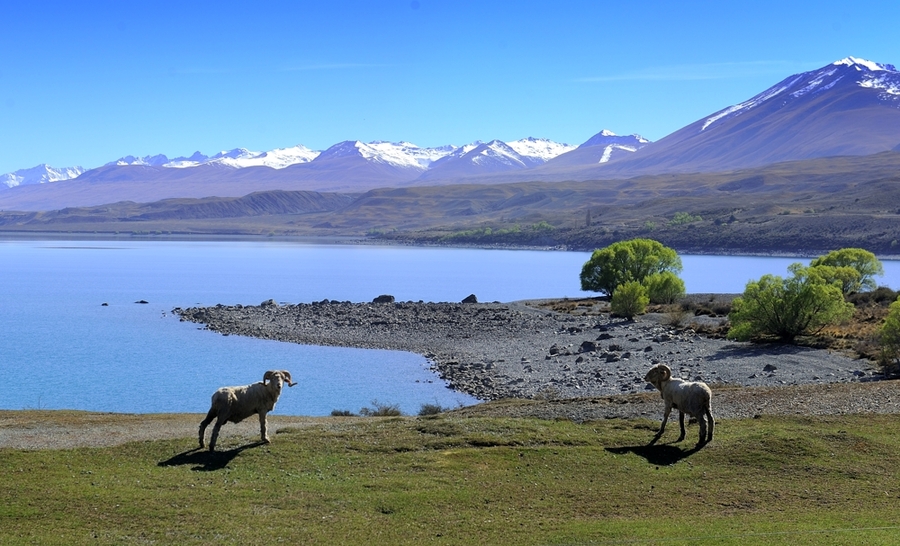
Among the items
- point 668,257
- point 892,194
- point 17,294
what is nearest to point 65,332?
point 17,294

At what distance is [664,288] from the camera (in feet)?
189

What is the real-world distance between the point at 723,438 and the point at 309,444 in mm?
Answer: 7349

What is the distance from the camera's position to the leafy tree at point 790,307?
125ft

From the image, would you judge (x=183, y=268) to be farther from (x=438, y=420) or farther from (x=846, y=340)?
(x=438, y=420)

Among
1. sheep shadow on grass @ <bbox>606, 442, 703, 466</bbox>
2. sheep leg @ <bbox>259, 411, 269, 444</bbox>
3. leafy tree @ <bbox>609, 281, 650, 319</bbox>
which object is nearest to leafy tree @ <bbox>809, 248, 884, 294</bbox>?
leafy tree @ <bbox>609, 281, 650, 319</bbox>

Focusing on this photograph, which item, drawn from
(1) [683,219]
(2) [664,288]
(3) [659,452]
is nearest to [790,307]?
(2) [664,288]

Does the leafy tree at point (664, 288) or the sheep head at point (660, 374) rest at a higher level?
the sheep head at point (660, 374)

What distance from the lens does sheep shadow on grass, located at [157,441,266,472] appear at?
549 inches

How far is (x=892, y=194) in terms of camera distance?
188 m

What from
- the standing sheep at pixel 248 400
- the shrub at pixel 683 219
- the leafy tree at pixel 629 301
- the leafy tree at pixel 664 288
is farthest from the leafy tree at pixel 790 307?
the shrub at pixel 683 219

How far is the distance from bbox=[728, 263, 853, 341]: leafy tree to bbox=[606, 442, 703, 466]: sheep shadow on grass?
24.6 metres

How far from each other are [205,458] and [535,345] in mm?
30598

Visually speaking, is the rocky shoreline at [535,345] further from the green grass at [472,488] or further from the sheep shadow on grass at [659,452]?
the green grass at [472,488]

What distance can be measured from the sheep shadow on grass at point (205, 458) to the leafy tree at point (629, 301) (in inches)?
1521
